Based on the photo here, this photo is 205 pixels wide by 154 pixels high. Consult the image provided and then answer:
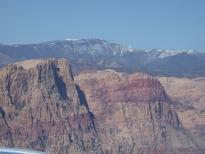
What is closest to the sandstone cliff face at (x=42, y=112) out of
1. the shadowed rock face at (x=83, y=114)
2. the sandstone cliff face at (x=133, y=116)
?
the shadowed rock face at (x=83, y=114)

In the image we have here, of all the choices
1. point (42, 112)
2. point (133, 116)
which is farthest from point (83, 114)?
point (133, 116)

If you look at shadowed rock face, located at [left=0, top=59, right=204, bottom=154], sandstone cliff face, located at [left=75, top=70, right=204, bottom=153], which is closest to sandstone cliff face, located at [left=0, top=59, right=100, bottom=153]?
shadowed rock face, located at [left=0, top=59, right=204, bottom=154]

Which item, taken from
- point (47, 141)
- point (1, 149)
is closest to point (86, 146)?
point (47, 141)

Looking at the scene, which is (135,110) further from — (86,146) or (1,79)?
(1,79)

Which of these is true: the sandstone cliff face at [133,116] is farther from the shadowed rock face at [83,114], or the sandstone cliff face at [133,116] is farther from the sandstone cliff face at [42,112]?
the sandstone cliff face at [42,112]

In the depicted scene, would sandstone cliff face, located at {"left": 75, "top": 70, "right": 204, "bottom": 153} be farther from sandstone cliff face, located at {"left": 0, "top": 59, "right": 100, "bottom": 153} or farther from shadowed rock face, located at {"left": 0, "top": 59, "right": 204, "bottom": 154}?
sandstone cliff face, located at {"left": 0, "top": 59, "right": 100, "bottom": 153}

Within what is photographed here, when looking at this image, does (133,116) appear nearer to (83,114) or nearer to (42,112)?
(83,114)

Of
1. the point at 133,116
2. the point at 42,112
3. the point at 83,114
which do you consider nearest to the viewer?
the point at 42,112

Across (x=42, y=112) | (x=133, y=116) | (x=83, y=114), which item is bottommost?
(x=133, y=116)
